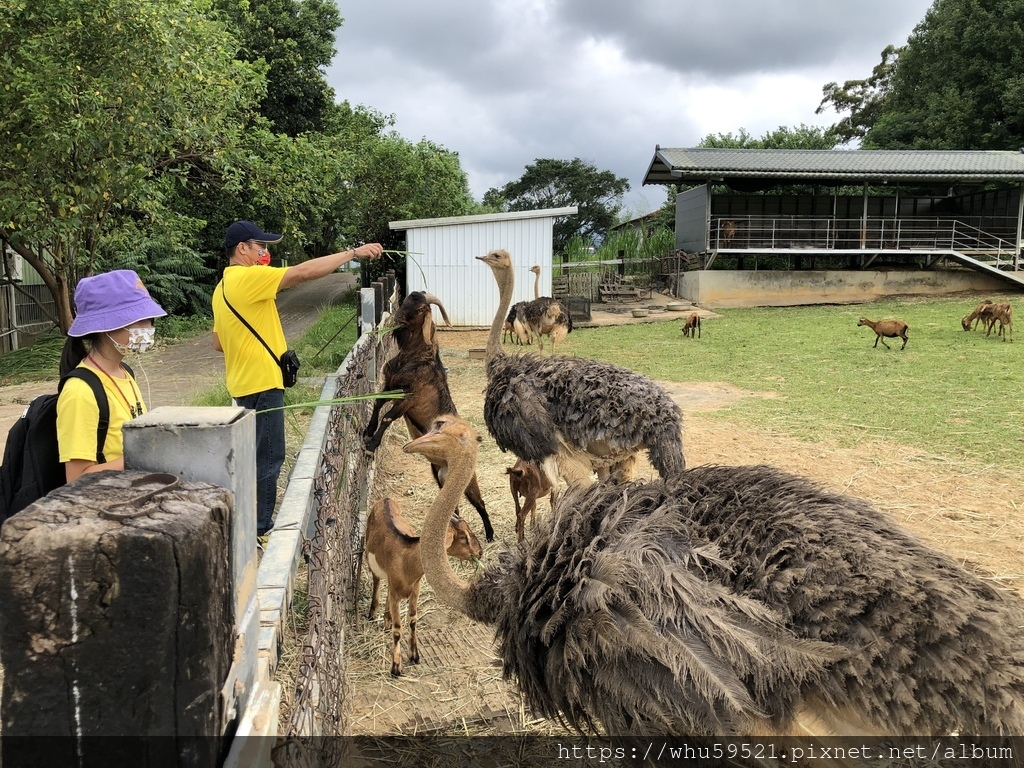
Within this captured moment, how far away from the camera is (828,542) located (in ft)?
8.29

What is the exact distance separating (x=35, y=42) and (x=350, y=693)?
9.96m

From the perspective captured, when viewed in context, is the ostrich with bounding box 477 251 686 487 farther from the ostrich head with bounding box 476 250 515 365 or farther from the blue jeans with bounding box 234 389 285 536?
the blue jeans with bounding box 234 389 285 536

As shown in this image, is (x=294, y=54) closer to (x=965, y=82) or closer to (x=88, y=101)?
(x=88, y=101)

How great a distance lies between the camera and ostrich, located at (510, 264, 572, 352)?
15102 mm

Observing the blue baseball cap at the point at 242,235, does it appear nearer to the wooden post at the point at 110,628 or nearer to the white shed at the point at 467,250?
the wooden post at the point at 110,628

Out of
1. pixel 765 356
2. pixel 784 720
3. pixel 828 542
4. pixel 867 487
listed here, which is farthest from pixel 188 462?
pixel 765 356

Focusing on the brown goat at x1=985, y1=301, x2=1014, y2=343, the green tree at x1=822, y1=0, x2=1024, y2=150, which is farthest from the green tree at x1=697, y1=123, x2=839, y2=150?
the brown goat at x1=985, y1=301, x2=1014, y2=343

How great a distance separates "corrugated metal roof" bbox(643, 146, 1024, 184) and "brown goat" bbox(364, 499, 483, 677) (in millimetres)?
21707

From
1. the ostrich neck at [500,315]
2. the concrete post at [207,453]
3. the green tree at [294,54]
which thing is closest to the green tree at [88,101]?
the ostrich neck at [500,315]

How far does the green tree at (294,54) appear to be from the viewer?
2322 centimetres

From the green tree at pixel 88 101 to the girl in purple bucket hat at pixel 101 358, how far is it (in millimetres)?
9026

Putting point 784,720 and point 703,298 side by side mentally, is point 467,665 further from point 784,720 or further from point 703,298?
point 703,298

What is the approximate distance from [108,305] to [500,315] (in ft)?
16.3

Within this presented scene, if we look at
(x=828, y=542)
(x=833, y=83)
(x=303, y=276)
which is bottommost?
(x=828, y=542)
